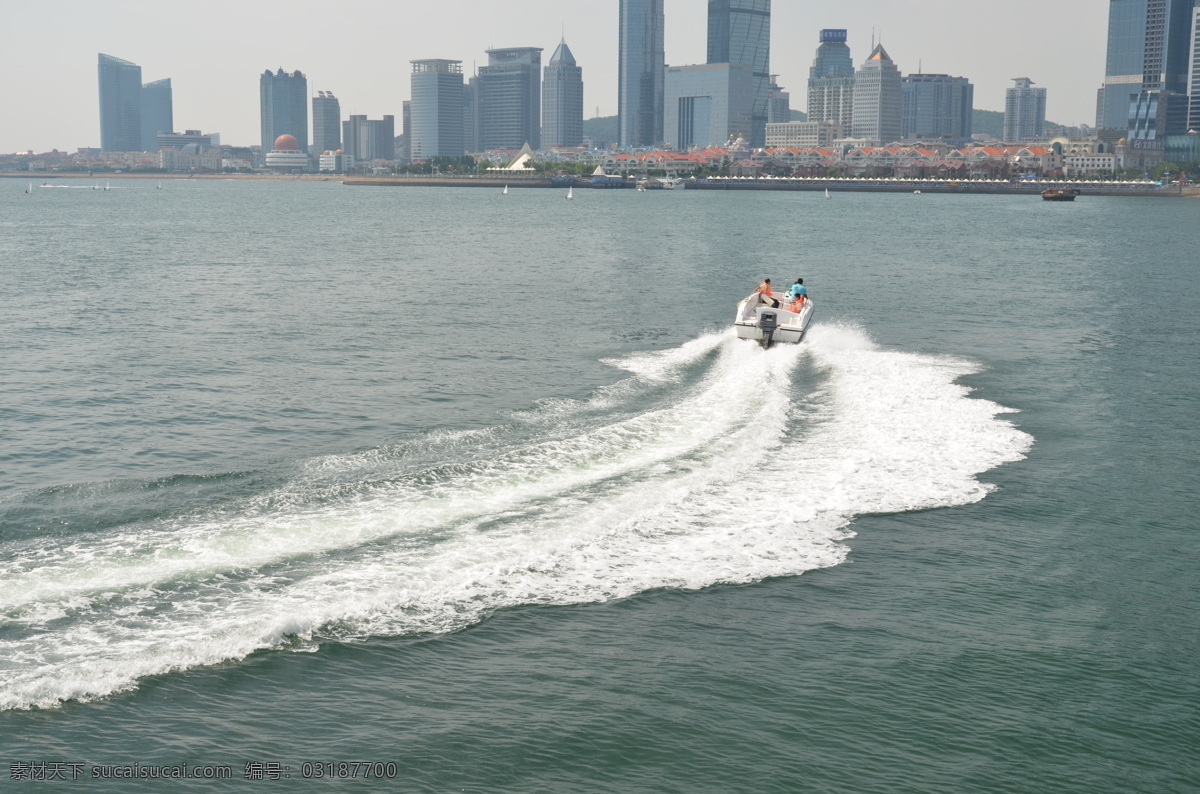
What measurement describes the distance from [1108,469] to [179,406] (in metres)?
20.7

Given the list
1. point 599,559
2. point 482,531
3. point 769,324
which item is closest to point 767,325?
point 769,324

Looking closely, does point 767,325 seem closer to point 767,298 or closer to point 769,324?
point 769,324

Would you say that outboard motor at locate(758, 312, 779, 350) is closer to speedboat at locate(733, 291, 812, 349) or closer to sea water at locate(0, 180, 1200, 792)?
speedboat at locate(733, 291, 812, 349)

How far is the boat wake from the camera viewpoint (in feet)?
44.0

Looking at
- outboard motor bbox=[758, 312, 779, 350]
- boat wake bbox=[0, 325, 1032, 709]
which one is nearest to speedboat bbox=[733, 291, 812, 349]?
outboard motor bbox=[758, 312, 779, 350]

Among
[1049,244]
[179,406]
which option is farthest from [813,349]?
[1049,244]

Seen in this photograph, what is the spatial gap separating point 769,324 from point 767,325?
7 cm

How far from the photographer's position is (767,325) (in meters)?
34.4

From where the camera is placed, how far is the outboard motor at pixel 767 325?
3428cm

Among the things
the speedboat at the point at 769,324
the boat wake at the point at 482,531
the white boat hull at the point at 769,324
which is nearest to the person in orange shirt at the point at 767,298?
the speedboat at the point at 769,324

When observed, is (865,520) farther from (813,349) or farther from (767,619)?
(813,349)

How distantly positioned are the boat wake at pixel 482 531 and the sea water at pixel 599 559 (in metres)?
0.07

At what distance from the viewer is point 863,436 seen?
77.7ft

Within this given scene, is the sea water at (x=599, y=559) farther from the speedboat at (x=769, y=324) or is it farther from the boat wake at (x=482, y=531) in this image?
the speedboat at (x=769, y=324)
